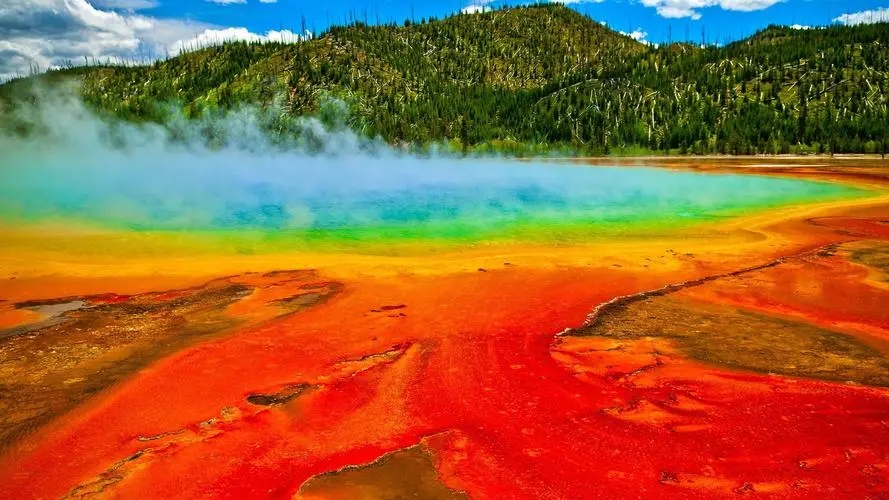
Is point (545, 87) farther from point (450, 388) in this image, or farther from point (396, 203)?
point (450, 388)

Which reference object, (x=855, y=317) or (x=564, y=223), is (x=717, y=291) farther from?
(x=564, y=223)

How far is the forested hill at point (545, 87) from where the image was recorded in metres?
82.7

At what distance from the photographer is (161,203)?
82.1 feet

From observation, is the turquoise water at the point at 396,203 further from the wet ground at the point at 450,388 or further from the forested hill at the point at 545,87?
the forested hill at the point at 545,87

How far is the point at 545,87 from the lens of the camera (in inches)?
4550

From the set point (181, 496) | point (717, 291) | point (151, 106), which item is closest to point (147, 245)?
point (181, 496)

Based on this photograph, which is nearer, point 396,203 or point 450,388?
point 450,388

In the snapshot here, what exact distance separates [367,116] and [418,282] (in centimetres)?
10000

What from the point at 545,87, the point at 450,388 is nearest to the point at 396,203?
the point at 450,388

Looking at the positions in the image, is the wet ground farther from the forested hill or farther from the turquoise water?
the forested hill

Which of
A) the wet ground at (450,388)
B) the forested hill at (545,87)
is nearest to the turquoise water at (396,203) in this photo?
the wet ground at (450,388)

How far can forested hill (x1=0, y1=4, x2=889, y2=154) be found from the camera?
8269 cm

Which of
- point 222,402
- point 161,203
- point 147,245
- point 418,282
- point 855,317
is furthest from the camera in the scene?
point 161,203

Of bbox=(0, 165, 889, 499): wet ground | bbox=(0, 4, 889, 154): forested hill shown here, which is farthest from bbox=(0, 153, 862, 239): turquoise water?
bbox=(0, 4, 889, 154): forested hill
